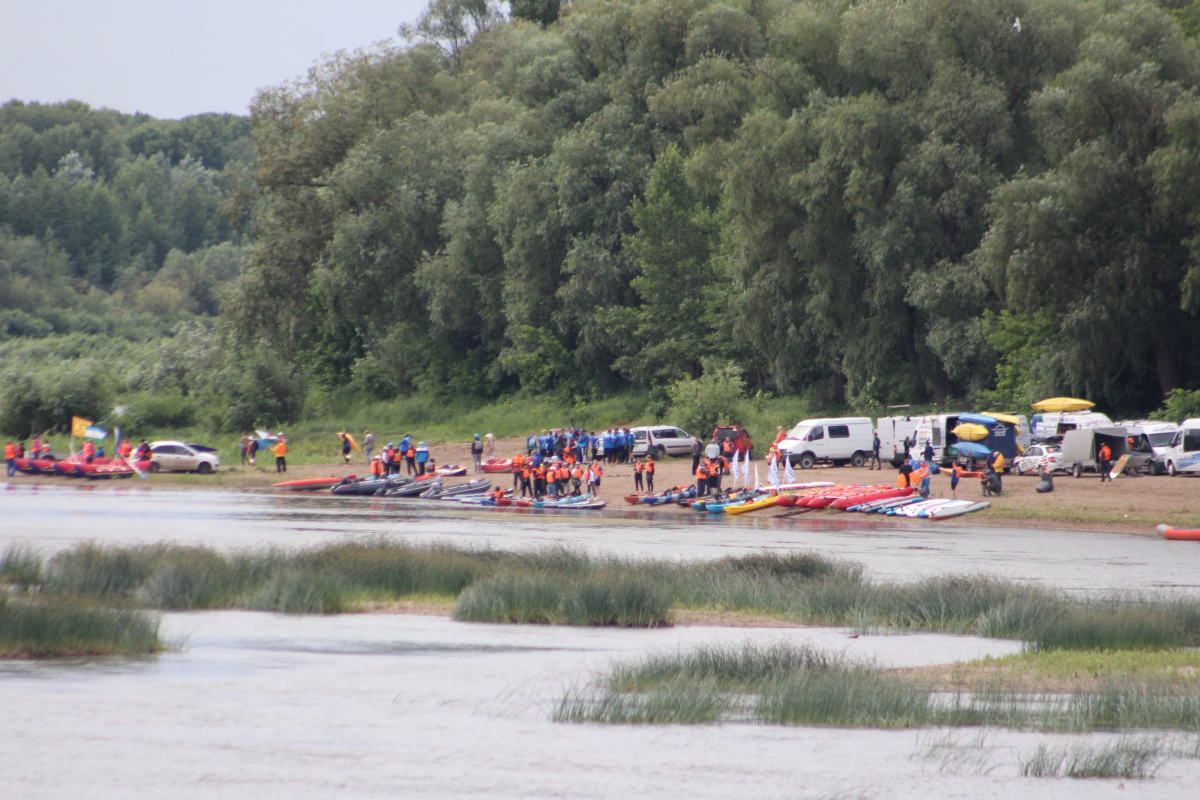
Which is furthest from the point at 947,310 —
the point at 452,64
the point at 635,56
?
the point at 452,64

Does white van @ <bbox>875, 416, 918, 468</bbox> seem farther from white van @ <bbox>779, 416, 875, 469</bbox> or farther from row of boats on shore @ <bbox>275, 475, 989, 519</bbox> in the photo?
row of boats on shore @ <bbox>275, 475, 989, 519</bbox>

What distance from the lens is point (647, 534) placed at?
101 feet

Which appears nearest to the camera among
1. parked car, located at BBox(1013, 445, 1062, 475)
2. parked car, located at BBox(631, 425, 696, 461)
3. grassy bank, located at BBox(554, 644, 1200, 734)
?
grassy bank, located at BBox(554, 644, 1200, 734)

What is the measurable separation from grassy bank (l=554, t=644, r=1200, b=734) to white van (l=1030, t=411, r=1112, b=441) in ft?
105

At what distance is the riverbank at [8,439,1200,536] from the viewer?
106 ft

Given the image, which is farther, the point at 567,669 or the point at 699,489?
the point at 699,489

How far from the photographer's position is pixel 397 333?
73125 mm

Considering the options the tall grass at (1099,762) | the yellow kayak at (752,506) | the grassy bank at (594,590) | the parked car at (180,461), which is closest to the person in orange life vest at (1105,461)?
the yellow kayak at (752,506)

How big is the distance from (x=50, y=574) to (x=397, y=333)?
55.0 m

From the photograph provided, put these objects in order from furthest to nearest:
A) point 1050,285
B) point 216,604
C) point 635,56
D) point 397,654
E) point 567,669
A: point 635,56 < point 1050,285 < point 216,604 < point 397,654 < point 567,669

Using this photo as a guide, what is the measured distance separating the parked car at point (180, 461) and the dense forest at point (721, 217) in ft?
39.6

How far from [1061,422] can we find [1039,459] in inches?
109

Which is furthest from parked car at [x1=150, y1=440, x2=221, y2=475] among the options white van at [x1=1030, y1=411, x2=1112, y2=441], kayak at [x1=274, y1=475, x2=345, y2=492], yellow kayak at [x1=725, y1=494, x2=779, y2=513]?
white van at [x1=1030, y1=411, x2=1112, y2=441]

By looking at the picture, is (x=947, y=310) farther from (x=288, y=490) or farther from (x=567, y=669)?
(x=567, y=669)
